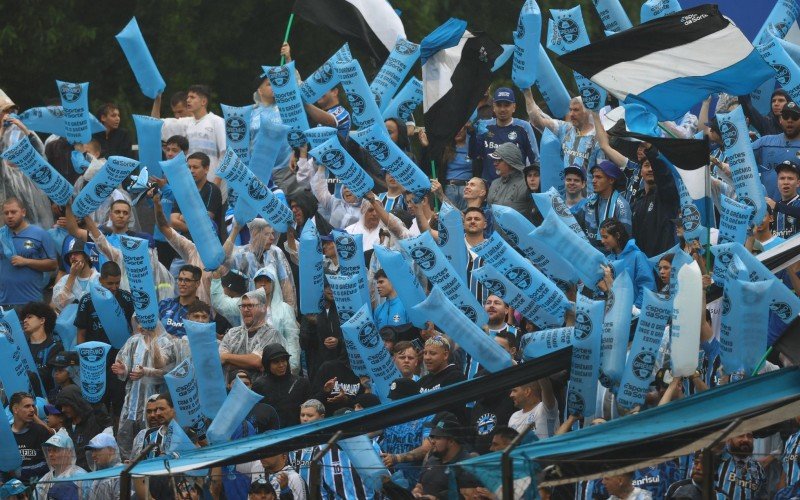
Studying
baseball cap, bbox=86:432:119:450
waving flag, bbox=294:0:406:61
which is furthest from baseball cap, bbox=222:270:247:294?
waving flag, bbox=294:0:406:61

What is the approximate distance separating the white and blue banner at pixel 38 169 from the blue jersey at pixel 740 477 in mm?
7412

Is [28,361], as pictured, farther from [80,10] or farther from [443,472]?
[80,10]

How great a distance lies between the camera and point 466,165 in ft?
57.9

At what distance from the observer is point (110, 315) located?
1544 cm

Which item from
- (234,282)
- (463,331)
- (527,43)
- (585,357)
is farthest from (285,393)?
(527,43)

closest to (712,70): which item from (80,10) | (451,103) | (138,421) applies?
(451,103)

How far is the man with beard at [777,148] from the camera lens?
15906 mm

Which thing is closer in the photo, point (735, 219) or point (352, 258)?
point (735, 219)

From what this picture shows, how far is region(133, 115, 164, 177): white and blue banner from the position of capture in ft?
54.2

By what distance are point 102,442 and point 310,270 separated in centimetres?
266

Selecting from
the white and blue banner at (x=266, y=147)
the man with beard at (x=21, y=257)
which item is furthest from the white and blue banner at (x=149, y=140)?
the man with beard at (x=21, y=257)

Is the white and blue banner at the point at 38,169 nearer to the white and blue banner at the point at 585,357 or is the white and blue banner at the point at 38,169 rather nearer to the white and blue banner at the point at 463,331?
the white and blue banner at the point at 463,331

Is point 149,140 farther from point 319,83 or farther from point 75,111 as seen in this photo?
point 319,83

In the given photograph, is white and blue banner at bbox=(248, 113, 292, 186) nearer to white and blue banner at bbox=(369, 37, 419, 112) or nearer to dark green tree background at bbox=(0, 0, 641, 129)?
white and blue banner at bbox=(369, 37, 419, 112)
